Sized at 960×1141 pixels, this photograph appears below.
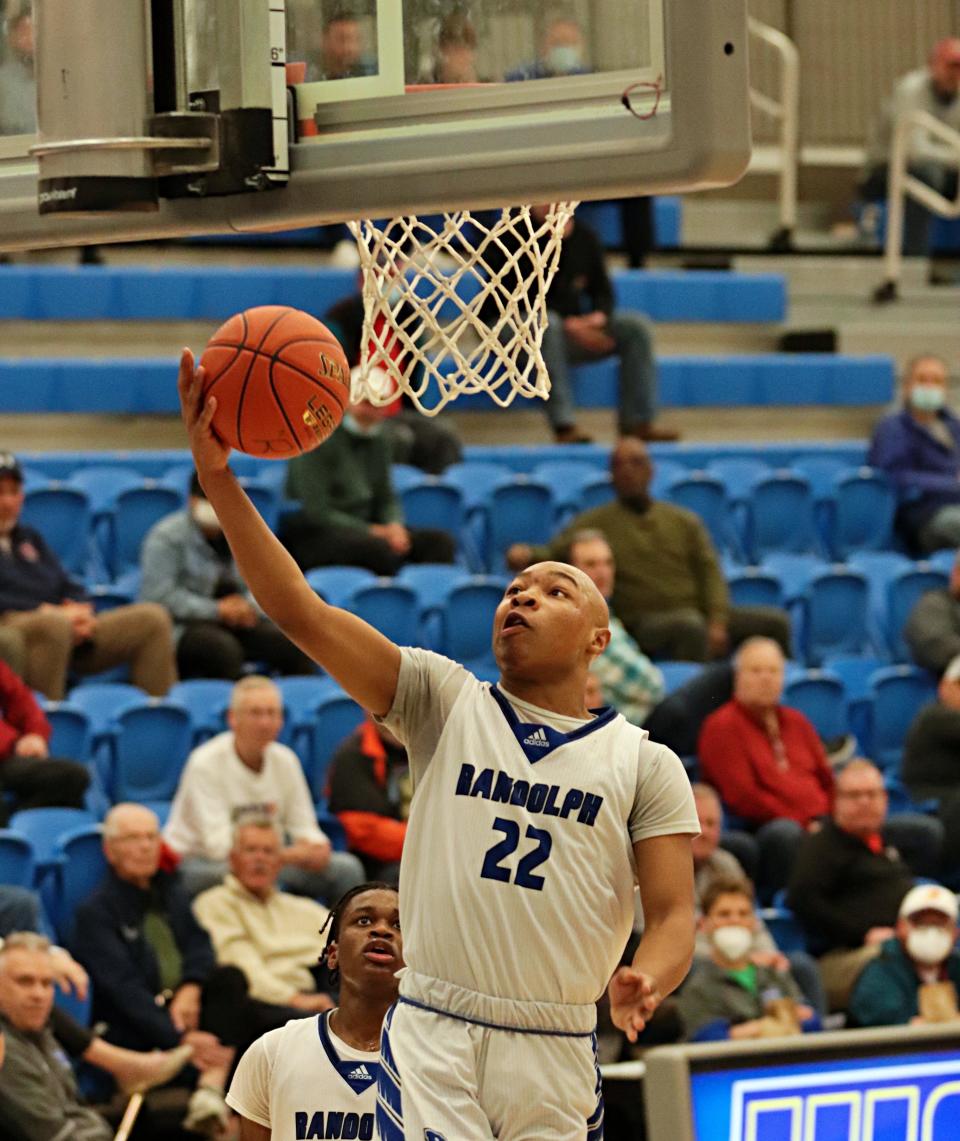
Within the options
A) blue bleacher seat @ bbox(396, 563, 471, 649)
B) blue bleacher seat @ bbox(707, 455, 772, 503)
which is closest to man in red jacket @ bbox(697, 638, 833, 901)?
blue bleacher seat @ bbox(396, 563, 471, 649)

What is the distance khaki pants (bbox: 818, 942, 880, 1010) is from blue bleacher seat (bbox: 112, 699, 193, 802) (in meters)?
2.43

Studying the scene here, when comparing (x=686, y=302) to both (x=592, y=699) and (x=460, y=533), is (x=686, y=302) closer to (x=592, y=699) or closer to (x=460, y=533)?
(x=460, y=533)

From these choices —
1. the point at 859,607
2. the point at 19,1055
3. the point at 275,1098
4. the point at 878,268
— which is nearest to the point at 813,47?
the point at 878,268

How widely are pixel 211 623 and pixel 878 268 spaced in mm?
6411

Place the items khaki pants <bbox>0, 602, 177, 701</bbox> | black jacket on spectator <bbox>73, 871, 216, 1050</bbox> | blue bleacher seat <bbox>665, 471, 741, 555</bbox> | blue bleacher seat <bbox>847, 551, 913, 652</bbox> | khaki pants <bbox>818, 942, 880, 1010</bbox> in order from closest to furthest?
1. black jacket on spectator <bbox>73, 871, 216, 1050</bbox>
2. khaki pants <bbox>818, 942, 880, 1010</bbox>
3. khaki pants <bbox>0, 602, 177, 701</bbox>
4. blue bleacher seat <bbox>847, 551, 913, 652</bbox>
5. blue bleacher seat <bbox>665, 471, 741, 555</bbox>

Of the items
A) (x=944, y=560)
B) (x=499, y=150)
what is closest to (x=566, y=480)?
(x=944, y=560)

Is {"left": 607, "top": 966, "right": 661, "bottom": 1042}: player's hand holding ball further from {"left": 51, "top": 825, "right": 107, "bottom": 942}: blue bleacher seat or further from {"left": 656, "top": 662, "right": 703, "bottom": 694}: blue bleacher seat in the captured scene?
{"left": 656, "top": 662, "right": 703, "bottom": 694}: blue bleacher seat

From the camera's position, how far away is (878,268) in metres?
13.7

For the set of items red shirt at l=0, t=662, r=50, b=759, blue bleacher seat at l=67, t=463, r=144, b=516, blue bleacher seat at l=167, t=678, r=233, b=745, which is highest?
blue bleacher seat at l=67, t=463, r=144, b=516

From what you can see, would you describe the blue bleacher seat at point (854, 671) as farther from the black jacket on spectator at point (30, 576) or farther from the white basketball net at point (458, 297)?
the white basketball net at point (458, 297)

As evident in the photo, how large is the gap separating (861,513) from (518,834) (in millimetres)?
7512

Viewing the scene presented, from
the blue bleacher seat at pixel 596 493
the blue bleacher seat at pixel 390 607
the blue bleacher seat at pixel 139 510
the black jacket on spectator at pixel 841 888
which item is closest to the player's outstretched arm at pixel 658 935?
the black jacket on spectator at pixel 841 888

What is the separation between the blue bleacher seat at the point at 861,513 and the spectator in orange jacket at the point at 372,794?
12.6 feet

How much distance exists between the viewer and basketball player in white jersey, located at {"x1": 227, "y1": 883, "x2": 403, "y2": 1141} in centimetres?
427
